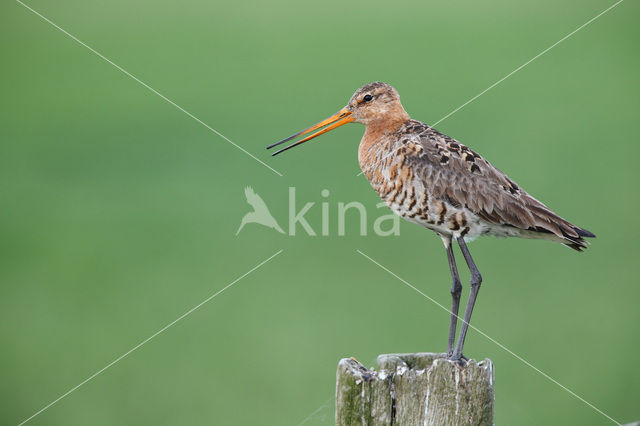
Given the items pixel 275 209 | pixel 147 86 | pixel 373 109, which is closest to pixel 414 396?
pixel 373 109

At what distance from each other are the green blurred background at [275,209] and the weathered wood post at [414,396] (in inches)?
36.2

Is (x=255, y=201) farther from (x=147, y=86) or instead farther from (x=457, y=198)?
(x=457, y=198)

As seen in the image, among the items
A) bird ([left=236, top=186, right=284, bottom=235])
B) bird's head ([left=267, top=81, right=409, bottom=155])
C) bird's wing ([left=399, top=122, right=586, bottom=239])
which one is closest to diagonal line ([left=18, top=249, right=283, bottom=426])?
bird ([left=236, top=186, right=284, bottom=235])

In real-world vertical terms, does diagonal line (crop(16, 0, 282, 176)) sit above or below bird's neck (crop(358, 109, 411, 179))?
below

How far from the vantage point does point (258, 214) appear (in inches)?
Answer: 685

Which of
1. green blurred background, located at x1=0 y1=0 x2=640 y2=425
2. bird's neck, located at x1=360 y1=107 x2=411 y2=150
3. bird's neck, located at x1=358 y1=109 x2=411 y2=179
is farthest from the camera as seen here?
green blurred background, located at x1=0 y1=0 x2=640 y2=425

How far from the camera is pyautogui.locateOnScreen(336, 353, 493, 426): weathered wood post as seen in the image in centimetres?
531

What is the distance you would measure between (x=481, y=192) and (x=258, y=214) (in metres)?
10.2

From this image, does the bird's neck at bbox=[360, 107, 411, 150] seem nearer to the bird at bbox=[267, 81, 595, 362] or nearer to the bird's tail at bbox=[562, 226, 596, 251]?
the bird at bbox=[267, 81, 595, 362]

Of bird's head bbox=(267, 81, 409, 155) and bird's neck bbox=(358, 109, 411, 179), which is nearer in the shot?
bird's neck bbox=(358, 109, 411, 179)

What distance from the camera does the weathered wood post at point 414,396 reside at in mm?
5309

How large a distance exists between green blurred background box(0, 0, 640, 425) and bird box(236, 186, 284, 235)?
216mm

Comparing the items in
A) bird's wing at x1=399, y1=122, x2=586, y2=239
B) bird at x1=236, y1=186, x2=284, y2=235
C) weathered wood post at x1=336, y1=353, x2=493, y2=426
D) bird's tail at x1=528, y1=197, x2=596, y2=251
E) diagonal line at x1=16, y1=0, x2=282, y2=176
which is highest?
bird's wing at x1=399, y1=122, x2=586, y2=239

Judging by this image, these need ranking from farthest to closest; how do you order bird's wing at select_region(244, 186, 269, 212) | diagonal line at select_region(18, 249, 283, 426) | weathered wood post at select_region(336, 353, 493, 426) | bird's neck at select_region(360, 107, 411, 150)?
1. bird's wing at select_region(244, 186, 269, 212)
2. diagonal line at select_region(18, 249, 283, 426)
3. bird's neck at select_region(360, 107, 411, 150)
4. weathered wood post at select_region(336, 353, 493, 426)
